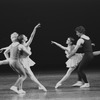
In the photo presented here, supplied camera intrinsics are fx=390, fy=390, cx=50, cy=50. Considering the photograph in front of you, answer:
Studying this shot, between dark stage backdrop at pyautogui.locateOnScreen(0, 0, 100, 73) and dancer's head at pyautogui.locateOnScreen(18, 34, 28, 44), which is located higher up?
dark stage backdrop at pyautogui.locateOnScreen(0, 0, 100, 73)

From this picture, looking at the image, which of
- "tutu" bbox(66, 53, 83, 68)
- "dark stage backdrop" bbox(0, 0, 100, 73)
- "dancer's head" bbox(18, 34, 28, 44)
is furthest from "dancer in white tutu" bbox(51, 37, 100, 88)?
"dark stage backdrop" bbox(0, 0, 100, 73)

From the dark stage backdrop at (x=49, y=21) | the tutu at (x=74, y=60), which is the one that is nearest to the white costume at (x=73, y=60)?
the tutu at (x=74, y=60)

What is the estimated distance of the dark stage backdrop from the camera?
12.7 meters

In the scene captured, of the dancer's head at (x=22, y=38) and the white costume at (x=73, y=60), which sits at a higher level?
the dancer's head at (x=22, y=38)

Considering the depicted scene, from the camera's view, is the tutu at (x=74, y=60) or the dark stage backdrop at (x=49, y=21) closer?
the tutu at (x=74, y=60)

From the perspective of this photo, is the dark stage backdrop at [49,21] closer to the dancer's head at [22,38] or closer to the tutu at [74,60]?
the tutu at [74,60]

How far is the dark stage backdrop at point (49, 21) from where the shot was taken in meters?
12.7

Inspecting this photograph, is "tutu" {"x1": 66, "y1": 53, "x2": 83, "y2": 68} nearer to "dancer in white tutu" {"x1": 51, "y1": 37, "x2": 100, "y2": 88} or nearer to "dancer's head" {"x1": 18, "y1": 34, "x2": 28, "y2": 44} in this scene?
"dancer in white tutu" {"x1": 51, "y1": 37, "x2": 100, "y2": 88}

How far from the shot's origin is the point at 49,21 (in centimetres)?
1303

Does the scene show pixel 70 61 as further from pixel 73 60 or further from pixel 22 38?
pixel 22 38

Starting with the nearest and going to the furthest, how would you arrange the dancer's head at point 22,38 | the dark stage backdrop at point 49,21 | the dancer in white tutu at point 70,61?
the dancer's head at point 22,38 < the dancer in white tutu at point 70,61 < the dark stage backdrop at point 49,21

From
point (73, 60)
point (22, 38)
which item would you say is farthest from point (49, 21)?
point (22, 38)

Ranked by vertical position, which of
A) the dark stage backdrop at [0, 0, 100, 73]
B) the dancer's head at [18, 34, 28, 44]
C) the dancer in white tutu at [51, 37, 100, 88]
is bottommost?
the dancer in white tutu at [51, 37, 100, 88]

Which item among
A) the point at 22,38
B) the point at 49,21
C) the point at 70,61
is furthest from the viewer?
the point at 49,21
